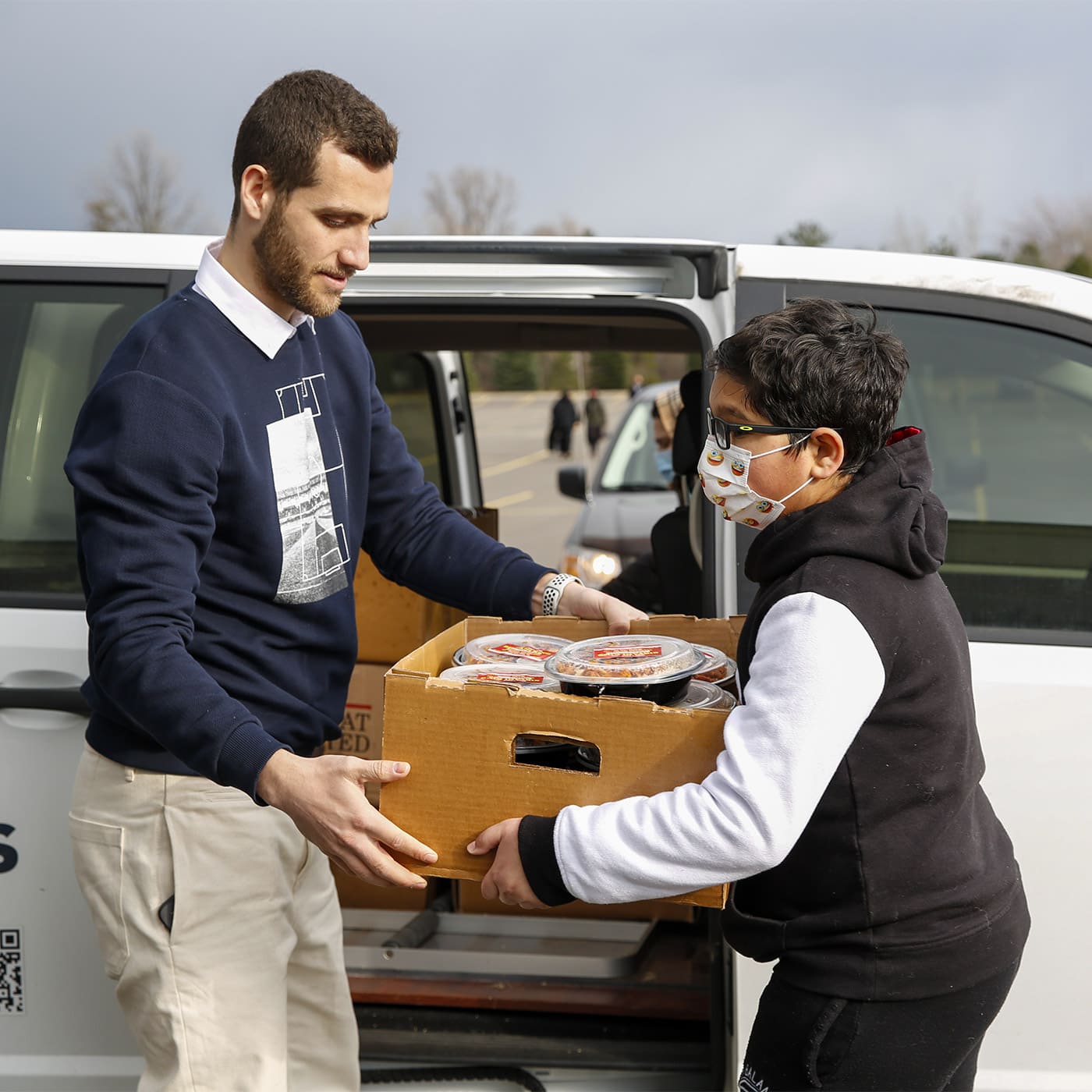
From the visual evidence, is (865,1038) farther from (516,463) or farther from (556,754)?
(516,463)

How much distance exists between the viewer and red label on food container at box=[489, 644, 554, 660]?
6.15 feet

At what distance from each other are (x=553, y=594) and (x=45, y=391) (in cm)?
112

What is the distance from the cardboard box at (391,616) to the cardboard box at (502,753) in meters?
1.66

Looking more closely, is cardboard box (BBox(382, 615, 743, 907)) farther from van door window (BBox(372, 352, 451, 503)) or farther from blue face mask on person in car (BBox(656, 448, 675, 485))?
blue face mask on person in car (BBox(656, 448, 675, 485))

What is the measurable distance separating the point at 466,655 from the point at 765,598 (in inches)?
21.7

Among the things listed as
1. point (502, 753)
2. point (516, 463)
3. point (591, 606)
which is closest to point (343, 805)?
point (502, 753)

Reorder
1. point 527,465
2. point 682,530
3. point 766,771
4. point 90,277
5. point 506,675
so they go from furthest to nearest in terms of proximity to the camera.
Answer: point 527,465
point 682,530
point 90,277
point 506,675
point 766,771

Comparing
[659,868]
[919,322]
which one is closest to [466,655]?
[659,868]

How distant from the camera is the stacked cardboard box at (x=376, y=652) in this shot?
3.33 meters

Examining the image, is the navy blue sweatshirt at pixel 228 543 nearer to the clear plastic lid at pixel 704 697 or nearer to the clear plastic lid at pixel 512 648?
the clear plastic lid at pixel 512 648

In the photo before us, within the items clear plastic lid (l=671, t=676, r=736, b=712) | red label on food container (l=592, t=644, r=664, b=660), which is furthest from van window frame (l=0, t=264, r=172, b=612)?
clear plastic lid (l=671, t=676, r=736, b=712)

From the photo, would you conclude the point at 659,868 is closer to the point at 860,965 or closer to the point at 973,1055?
the point at 860,965

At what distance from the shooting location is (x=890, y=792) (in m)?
1.49

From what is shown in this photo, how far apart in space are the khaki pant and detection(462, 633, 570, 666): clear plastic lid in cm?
45
